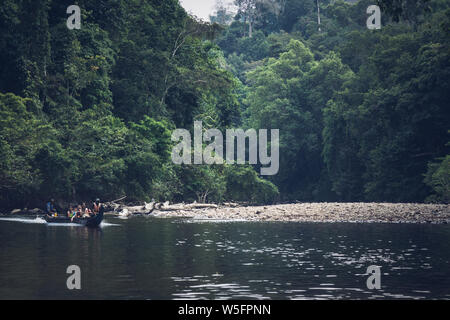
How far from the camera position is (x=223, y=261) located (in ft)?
74.4

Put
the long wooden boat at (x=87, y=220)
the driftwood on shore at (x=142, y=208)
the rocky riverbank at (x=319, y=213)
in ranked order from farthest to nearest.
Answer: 1. the driftwood on shore at (x=142, y=208)
2. the rocky riverbank at (x=319, y=213)
3. the long wooden boat at (x=87, y=220)

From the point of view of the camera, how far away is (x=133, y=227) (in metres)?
36.0

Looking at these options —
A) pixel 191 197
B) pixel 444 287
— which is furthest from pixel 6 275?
pixel 191 197

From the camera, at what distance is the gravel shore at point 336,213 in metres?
41.4

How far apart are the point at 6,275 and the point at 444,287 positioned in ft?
38.9

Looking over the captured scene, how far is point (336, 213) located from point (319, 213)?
1135 millimetres

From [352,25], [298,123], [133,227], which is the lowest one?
[133,227]

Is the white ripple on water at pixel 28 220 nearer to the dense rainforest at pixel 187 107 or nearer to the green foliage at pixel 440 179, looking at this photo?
the dense rainforest at pixel 187 107
